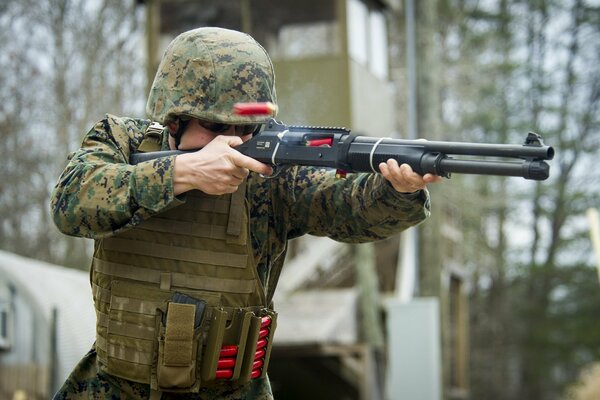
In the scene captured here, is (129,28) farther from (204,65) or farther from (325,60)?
(204,65)

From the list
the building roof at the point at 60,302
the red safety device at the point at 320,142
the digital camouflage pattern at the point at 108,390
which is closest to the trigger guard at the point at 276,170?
the red safety device at the point at 320,142

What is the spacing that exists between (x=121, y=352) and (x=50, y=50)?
66.9 ft

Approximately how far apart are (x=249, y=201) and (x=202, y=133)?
0.30 m

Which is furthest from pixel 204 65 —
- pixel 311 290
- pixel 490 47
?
pixel 490 47

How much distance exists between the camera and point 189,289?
4059 mm

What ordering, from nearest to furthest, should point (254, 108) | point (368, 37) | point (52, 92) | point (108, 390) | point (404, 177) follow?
point (404, 177), point (254, 108), point (108, 390), point (368, 37), point (52, 92)

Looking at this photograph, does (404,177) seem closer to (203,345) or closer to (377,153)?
(377,153)

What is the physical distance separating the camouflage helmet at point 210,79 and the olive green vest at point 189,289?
11.9 inches

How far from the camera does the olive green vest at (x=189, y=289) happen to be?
404 cm

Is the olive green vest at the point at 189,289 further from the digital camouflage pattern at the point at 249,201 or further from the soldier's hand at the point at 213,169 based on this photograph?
the soldier's hand at the point at 213,169

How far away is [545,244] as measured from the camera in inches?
1254

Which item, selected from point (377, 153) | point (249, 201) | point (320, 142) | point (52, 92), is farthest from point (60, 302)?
point (52, 92)

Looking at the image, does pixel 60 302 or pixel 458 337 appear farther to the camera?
pixel 458 337

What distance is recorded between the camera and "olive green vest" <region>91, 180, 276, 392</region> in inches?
159
